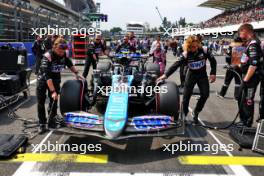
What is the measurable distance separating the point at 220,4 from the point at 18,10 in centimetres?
5512

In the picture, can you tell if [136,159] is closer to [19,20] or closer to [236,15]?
[19,20]

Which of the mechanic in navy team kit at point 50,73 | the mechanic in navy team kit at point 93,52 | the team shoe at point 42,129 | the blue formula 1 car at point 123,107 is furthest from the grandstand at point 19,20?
the blue formula 1 car at point 123,107

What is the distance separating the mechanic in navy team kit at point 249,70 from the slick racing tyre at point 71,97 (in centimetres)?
266

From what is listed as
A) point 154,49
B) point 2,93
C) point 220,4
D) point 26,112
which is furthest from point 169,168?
point 220,4

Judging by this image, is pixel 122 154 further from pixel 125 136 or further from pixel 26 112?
pixel 26 112

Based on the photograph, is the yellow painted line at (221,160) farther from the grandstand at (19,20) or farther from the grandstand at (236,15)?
the grandstand at (236,15)

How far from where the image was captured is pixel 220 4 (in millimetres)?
63719

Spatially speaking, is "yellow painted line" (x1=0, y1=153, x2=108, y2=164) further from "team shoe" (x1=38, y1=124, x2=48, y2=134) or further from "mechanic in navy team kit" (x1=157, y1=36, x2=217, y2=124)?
"mechanic in navy team kit" (x1=157, y1=36, x2=217, y2=124)

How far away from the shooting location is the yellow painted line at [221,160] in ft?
13.8

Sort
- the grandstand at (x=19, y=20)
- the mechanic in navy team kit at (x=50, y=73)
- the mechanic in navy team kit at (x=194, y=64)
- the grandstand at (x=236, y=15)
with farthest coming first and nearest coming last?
the grandstand at (x=236, y=15), the grandstand at (x=19, y=20), the mechanic in navy team kit at (x=194, y=64), the mechanic in navy team kit at (x=50, y=73)

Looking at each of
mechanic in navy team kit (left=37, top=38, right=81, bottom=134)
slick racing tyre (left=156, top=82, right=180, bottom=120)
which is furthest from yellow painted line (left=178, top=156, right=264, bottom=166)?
mechanic in navy team kit (left=37, top=38, right=81, bottom=134)

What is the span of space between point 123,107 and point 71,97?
976mm

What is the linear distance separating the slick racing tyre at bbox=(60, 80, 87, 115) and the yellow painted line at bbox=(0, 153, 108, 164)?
0.92m

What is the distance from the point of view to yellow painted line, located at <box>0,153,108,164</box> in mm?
4230
